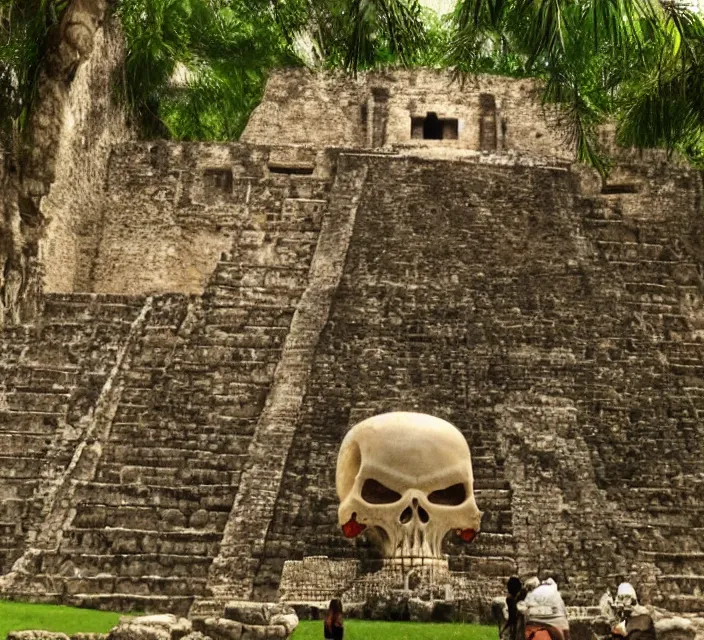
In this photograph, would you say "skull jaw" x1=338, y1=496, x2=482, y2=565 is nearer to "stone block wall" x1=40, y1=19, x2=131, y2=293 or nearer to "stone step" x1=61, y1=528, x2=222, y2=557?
"stone step" x1=61, y1=528, x2=222, y2=557

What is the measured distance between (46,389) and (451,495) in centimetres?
564

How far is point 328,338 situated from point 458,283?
7.18 ft

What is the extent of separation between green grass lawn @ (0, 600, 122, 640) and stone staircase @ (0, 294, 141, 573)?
4.84 ft

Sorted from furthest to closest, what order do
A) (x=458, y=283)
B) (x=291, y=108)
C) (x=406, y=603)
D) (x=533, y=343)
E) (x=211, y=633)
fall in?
(x=291, y=108)
(x=458, y=283)
(x=533, y=343)
(x=406, y=603)
(x=211, y=633)

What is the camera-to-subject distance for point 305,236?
14.5 meters

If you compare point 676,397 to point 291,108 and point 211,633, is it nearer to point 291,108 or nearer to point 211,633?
point 211,633

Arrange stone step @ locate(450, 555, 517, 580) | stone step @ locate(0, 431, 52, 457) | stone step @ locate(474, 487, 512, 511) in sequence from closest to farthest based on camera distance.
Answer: stone step @ locate(450, 555, 517, 580)
stone step @ locate(474, 487, 512, 511)
stone step @ locate(0, 431, 52, 457)

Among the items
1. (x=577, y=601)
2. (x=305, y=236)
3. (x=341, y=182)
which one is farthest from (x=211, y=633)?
(x=341, y=182)

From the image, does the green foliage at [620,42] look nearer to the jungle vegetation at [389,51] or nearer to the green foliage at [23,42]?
the jungle vegetation at [389,51]

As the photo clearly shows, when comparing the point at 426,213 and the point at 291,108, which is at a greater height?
the point at 291,108

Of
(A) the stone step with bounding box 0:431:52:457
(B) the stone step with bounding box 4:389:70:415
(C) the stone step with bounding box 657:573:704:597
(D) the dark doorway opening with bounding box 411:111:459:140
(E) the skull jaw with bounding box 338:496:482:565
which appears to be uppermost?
(D) the dark doorway opening with bounding box 411:111:459:140

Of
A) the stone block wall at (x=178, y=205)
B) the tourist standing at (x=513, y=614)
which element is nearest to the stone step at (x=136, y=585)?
the tourist standing at (x=513, y=614)

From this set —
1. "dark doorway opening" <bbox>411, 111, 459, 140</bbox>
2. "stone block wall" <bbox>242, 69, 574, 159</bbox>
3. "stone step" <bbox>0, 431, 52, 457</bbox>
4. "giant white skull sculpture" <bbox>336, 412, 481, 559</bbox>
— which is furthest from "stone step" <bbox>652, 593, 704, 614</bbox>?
"dark doorway opening" <bbox>411, 111, 459, 140</bbox>

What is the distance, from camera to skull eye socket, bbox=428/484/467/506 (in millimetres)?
7699
